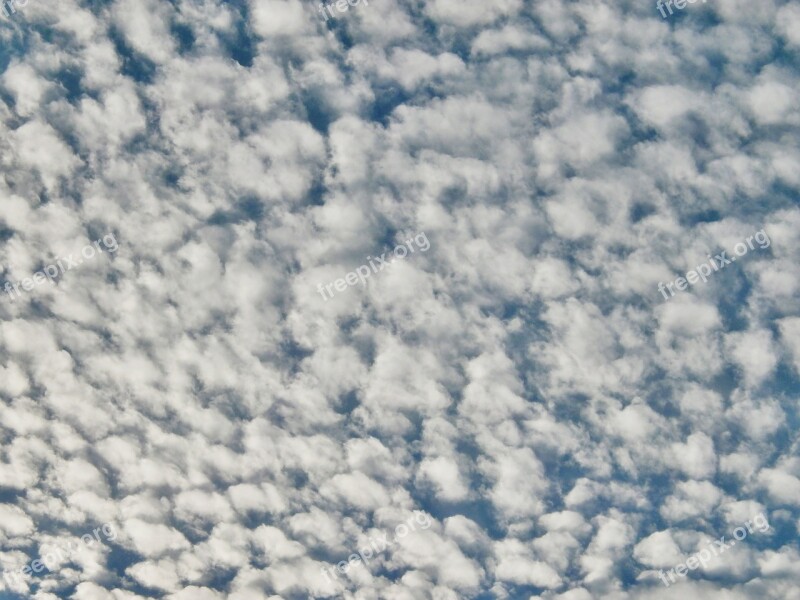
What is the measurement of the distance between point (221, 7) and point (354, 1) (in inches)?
161

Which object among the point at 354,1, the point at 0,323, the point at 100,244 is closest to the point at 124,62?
the point at 100,244

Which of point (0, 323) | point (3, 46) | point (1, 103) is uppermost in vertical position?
point (3, 46)

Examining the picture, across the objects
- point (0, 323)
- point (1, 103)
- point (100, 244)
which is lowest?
point (0, 323)

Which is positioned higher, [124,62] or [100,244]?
[124,62]

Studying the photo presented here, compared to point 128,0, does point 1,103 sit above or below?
below

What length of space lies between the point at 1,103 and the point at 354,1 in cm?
1110

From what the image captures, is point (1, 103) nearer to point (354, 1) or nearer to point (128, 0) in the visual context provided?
point (128, 0)

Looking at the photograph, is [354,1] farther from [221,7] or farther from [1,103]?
[1,103]

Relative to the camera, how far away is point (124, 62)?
24641 millimetres

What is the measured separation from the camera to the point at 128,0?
24.5 metres

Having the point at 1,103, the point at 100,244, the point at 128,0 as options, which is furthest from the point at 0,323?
the point at 128,0

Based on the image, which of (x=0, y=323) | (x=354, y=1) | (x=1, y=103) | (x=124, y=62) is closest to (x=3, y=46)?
(x=1, y=103)

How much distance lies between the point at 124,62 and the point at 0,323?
893 cm

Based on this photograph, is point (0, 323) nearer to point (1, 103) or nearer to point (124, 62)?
point (1, 103)
